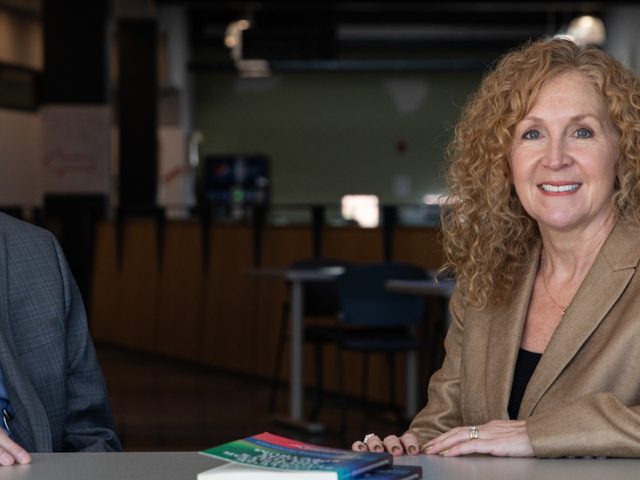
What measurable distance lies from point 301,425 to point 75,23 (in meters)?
6.01

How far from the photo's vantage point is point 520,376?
2.08 metres

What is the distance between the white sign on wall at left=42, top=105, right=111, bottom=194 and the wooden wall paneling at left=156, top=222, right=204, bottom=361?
4.74ft

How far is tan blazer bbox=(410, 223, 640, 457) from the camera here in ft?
5.74

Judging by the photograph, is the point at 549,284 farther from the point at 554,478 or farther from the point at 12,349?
the point at 12,349

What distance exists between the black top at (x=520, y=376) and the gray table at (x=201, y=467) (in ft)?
1.22

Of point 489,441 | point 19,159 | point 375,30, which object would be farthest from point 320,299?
point 375,30

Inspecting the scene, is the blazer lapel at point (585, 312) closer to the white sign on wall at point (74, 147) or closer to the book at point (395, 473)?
the book at point (395, 473)

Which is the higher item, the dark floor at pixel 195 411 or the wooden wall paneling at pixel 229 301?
A: the wooden wall paneling at pixel 229 301

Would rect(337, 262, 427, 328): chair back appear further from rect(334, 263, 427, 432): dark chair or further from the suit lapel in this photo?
the suit lapel

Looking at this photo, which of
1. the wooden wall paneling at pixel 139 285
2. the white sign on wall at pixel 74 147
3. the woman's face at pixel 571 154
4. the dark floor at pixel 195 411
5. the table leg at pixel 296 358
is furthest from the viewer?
the white sign on wall at pixel 74 147

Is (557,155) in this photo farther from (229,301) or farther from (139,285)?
(139,285)

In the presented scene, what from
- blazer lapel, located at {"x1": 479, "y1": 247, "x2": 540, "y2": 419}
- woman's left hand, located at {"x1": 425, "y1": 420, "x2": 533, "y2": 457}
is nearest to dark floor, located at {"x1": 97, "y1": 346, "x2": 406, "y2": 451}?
blazer lapel, located at {"x1": 479, "y1": 247, "x2": 540, "y2": 419}

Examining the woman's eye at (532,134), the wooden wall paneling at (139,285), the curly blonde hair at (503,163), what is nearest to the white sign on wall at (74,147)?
the wooden wall paneling at (139,285)

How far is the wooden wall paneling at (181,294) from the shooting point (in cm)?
973
